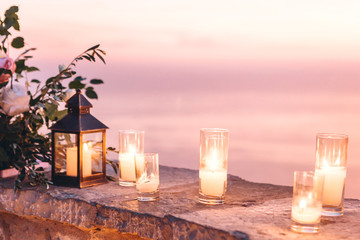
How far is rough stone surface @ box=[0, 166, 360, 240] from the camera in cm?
112

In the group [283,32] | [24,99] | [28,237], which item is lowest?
[28,237]

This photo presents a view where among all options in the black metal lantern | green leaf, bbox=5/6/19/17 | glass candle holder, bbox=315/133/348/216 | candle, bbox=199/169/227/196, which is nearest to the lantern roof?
the black metal lantern

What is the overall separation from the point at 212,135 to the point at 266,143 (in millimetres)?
2825

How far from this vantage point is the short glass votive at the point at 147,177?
137cm

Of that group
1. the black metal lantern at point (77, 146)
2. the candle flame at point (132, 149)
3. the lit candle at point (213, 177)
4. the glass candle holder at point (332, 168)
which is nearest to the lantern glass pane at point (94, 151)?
the black metal lantern at point (77, 146)

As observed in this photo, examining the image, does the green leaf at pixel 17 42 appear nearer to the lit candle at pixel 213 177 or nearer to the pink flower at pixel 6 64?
the pink flower at pixel 6 64

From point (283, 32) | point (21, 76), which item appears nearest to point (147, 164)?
point (21, 76)

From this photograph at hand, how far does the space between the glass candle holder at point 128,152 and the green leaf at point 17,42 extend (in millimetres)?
468

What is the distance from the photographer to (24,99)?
155 cm

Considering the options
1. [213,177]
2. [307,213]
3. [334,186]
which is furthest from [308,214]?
[213,177]

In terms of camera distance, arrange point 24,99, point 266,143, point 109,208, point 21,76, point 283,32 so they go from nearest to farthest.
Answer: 1. point 109,208
2. point 24,99
3. point 21,76
4. point 283,32
5. point 266,143

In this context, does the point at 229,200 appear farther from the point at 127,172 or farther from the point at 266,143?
the point at 266,143

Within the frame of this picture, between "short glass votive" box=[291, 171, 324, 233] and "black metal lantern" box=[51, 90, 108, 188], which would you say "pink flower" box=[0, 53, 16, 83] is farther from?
"short glass votive" box=[291, 171, 324, 233]

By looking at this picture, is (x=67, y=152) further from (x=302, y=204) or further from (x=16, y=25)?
(x=302, y=204)
